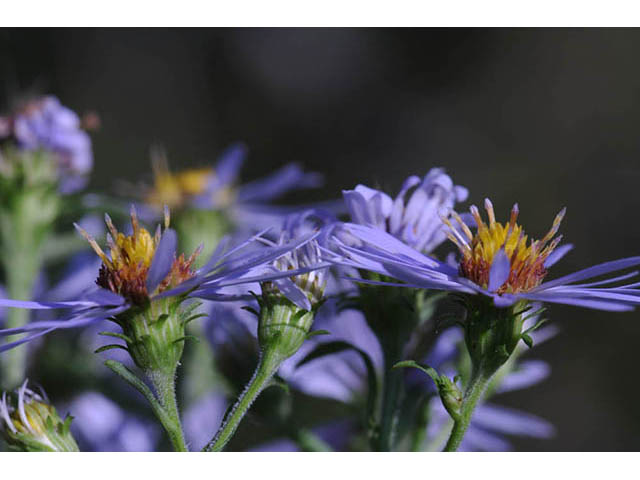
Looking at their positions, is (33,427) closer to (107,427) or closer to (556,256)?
(107,427)

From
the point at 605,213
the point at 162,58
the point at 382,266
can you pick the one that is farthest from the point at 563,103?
the point at 382,266

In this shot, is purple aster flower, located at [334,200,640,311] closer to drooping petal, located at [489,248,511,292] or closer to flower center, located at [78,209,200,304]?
drooping petal, located at [489,248,511,292]

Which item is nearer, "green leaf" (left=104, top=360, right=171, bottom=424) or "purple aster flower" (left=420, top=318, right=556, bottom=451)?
"green leaf" (left=104, top=360, right=171, bottom=424)

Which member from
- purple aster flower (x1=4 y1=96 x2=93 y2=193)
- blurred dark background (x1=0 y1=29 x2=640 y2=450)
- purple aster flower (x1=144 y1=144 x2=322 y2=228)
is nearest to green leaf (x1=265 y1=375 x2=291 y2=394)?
purple aster flower (x1=4 y1=96 x2=93 y2=193)

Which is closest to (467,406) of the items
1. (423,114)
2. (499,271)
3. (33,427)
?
(499,271)

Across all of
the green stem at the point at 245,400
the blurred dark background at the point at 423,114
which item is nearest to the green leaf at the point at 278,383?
the green stem at the point at 245,400

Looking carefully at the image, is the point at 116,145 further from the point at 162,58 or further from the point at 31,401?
the point at 31,401
